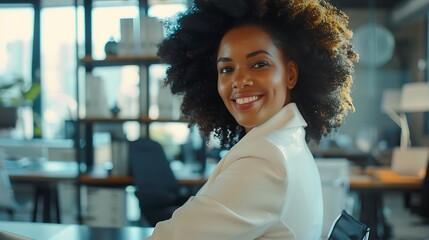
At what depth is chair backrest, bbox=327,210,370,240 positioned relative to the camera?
103 cm

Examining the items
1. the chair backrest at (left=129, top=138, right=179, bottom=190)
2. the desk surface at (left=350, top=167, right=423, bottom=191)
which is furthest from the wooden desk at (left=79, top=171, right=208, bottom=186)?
the desk surface at (left=350, top=167, right=423, bottom=191)

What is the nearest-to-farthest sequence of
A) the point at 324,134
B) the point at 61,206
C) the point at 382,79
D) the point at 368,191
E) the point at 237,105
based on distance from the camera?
the point at 237,105 → the point at 324,134 → the point at 368,191 → the point at 61,206 → the point at 382,79

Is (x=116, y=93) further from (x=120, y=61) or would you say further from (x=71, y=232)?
(x=71, y=232)

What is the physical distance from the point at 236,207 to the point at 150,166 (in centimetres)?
284

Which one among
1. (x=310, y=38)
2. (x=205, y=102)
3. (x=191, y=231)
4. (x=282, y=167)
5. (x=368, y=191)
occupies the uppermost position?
(x=310, y=38)

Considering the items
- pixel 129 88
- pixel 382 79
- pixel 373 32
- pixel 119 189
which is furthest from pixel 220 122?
pixel 382 79

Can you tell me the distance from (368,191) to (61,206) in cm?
283

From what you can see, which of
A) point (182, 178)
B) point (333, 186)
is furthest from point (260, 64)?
point (182, 178)

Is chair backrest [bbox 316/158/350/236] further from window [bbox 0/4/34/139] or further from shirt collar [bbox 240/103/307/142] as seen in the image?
window [bbox 0/4/34/139]

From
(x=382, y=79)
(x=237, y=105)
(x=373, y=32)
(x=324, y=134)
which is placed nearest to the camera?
(x=237, y=105)

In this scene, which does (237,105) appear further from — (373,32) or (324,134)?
(373,32)

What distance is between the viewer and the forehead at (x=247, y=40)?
103 cm

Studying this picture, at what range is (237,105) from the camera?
1.07 meters

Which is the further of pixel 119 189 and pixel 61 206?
pixel 61 206
